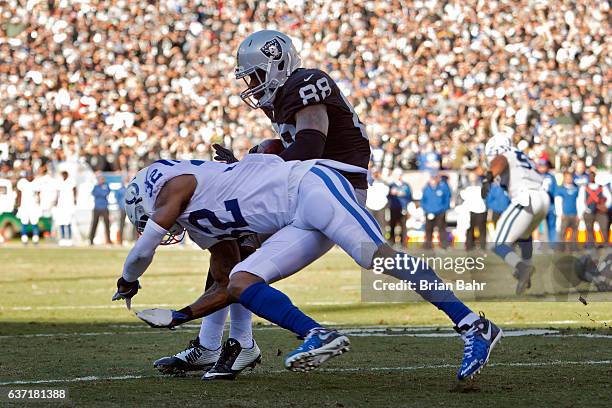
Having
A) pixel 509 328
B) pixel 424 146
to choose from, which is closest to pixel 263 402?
pixel 509 328

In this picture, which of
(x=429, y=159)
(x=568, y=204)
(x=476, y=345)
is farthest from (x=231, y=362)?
(x=429, y=159)

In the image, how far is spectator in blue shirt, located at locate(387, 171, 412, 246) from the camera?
2238 centimetres

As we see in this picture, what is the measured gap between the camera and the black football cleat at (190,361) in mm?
5445

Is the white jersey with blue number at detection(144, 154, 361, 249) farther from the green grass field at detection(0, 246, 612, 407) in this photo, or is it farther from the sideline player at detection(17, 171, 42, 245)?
the sideline player at detection(17, 171, 42, 245)

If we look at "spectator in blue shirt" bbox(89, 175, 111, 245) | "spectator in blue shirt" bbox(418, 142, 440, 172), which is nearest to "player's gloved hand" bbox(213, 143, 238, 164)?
"spectator in blue shirt" bbox(89, 175, 111, 245)

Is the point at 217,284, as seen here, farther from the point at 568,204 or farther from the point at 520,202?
the point at 568,204

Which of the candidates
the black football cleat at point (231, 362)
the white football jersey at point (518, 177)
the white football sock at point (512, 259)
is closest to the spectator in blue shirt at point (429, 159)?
the white football jersey at point (518, 177)

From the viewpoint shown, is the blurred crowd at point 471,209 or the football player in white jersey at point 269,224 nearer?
the football player in white jersey at point 269,224

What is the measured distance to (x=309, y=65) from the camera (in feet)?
90.5

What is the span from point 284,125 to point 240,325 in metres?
1.04

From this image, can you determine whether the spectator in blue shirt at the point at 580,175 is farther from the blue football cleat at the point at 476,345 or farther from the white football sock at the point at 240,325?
the blue football cleat at the point at 476,345

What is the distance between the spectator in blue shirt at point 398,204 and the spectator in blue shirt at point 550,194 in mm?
2779

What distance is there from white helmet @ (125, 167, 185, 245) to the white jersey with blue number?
2cm

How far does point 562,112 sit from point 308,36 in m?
7.11
